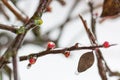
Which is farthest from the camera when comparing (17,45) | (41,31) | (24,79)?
(41,31)

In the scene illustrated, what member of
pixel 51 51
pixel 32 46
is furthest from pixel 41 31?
pixel 51 51

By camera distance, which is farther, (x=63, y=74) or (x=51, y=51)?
(x=63, y=74)

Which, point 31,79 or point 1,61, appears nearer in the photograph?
point 1,61

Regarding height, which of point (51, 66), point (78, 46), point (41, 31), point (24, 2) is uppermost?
point (24, 2)

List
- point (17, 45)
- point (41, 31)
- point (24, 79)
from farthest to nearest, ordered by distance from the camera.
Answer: point (41, 31) → point (24, 79) → point (17, 45)

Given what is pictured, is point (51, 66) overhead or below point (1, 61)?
overhead

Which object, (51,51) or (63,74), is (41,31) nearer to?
(63,74)

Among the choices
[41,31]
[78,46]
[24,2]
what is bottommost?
[78,46]

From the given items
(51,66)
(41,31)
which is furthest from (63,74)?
(41,31)

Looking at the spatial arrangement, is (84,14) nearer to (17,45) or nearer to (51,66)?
(51,66)
